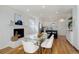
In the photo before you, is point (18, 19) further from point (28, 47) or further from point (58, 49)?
point (58, 49)

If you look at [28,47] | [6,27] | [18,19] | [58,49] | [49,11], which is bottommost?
[58,49]

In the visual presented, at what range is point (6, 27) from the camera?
398cm

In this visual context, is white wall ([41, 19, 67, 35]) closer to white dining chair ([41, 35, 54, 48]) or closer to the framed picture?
white dining chair ([41, 35, 54, 48])

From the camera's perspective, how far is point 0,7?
3.71 meters

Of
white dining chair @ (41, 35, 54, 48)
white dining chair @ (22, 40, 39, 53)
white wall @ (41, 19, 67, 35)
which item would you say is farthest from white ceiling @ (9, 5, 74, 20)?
white dining chair @ (22, 40, 39, 53)

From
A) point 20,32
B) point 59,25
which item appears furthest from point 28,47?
point 59,25

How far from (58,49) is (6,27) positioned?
2015 millimetres

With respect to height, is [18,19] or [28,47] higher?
[18,19]

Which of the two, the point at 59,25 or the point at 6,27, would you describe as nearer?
the point at 6,27

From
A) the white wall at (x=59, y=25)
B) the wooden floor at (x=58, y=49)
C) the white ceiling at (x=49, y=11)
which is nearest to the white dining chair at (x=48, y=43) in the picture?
the wooden floor at (x=58, y=49)

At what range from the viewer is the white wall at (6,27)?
12.5 feet
